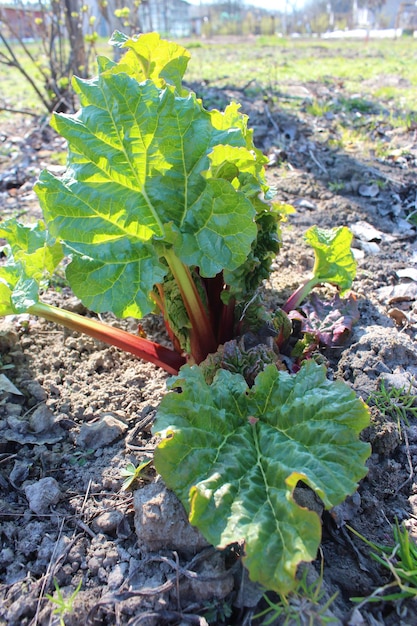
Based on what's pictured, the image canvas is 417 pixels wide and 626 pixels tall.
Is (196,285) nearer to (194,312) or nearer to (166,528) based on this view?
(194,312)

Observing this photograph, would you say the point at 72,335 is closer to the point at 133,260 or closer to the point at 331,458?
the point at 133,260

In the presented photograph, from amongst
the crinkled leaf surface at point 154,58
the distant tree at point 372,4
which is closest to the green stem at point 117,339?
the crinkled leaf surface at point 154,58

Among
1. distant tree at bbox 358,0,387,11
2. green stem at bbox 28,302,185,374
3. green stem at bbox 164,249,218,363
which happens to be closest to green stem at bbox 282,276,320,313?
green stem at bbox 164,249,218,363

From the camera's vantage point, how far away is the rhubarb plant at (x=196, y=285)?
1398 millimetres

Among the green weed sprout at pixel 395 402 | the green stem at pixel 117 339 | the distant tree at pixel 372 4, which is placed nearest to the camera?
the green weed sprout at pixel 395 402

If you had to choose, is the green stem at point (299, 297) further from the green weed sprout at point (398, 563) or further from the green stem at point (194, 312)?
the green weed sprout at point (398, 563)

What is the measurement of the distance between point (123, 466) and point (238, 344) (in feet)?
1.99

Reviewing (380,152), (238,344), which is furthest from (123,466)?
(380,152)

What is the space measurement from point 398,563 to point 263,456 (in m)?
0.45

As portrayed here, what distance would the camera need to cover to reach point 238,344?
1.98m

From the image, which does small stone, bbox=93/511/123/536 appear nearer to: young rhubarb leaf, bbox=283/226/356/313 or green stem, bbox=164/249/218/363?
green stem, bbox=164/249/218/363

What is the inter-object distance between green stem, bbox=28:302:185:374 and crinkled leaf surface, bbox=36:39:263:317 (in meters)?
0.42

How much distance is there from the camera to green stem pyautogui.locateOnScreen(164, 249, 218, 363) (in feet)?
6.23

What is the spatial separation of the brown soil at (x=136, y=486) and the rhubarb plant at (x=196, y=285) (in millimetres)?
179
